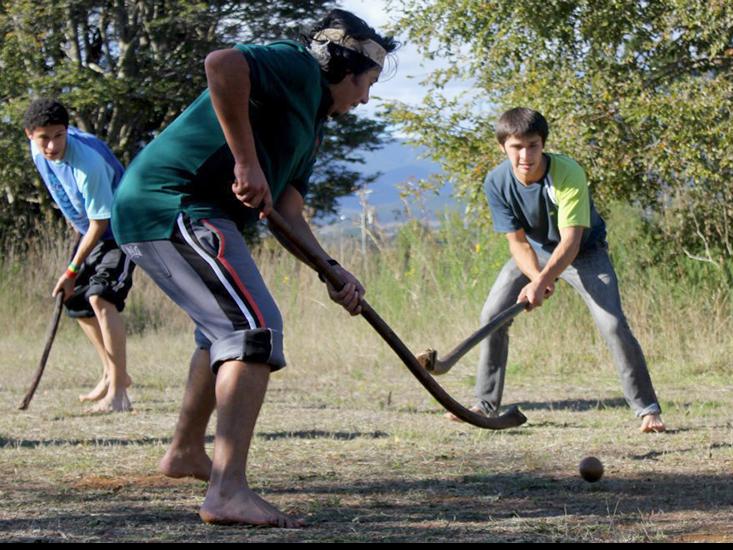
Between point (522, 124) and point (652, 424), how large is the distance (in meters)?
1.72

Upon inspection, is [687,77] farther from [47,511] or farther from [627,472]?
[47,511]

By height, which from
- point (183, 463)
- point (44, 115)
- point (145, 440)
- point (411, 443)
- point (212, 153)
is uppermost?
point (212, 153)

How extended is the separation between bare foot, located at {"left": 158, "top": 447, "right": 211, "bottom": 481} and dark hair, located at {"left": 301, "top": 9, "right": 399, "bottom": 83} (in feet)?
5.07

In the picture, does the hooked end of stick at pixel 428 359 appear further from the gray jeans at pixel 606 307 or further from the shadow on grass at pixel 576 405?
the shadow on grass at pixel 576 405

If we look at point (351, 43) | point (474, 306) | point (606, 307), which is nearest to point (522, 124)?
point (606, 307)

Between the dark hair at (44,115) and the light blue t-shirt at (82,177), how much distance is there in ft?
0.46

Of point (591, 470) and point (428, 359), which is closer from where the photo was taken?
point (591, 470)

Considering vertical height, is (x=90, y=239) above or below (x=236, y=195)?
below

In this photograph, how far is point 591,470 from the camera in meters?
4.69

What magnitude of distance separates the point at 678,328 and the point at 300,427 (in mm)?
4305

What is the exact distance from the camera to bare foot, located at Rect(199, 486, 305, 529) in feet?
11.9

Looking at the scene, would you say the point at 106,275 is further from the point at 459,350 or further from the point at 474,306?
the point at 474,306

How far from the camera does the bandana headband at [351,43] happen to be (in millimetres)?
3961

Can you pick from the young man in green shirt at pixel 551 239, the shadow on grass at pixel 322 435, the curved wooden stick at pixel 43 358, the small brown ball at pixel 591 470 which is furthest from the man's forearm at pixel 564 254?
the curved wooden stick at pixel 43 358
